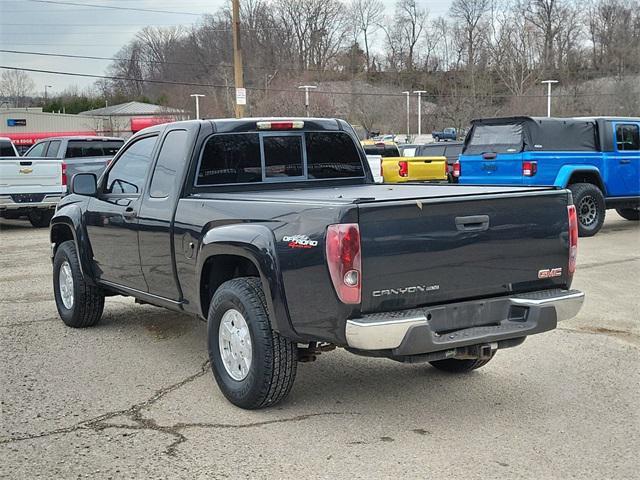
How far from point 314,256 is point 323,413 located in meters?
1.22

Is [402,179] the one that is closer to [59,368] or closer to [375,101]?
[59,368]

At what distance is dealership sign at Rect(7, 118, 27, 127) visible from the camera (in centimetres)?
8722

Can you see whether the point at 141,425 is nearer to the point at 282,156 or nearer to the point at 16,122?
the point at 282,156

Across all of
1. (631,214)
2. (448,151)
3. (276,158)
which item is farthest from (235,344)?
(448,151)

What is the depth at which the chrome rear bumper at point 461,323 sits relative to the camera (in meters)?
4.26

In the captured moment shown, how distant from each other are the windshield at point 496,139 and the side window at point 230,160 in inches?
335

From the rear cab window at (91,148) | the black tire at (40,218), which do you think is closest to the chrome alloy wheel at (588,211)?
the rear cab window at (91,148)

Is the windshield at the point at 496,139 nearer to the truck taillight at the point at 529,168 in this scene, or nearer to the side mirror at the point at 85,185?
the truck taillight at the point at 529,168

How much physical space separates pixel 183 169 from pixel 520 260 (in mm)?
2619

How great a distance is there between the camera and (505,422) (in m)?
4.81

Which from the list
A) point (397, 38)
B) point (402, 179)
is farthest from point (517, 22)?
point (402, 179)

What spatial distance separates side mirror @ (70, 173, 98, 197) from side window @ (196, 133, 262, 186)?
1544 mm

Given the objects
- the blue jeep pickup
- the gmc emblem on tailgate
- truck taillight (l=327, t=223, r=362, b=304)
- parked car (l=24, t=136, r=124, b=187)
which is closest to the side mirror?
truck taillight (l=327, t=223, r=362, b=304)

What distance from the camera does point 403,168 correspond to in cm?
1959
